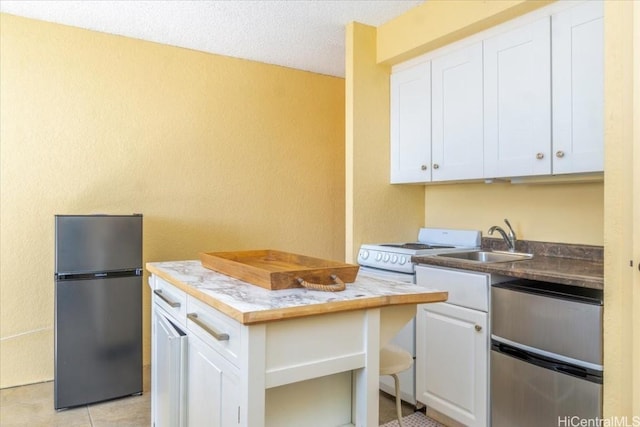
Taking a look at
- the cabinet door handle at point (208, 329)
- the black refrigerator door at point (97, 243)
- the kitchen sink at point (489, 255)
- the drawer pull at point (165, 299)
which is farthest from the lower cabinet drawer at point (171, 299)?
the kitchen sink at point (489, 255)

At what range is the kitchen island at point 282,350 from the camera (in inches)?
41.2

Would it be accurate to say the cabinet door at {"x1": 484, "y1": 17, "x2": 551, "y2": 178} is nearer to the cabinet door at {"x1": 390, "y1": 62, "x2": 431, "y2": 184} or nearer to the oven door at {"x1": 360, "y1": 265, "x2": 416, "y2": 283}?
the cabinet door at {"x1": 390, "y1": 62, "x2": 431, "y2": 184}

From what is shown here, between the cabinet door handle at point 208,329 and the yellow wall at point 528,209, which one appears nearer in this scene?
the cabinet door handle at point 208,329

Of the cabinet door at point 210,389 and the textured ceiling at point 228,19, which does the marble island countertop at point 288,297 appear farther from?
the textured ceiling at point 228,19

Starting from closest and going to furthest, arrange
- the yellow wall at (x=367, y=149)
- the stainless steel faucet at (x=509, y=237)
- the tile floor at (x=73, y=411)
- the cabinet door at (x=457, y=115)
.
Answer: the tile floor at (x=73, y=411) → the cabinet door at (x=457, y=115) → the stainless steel faucet at (x=509, y=237) → the yellow wall at (x=367, y=149)

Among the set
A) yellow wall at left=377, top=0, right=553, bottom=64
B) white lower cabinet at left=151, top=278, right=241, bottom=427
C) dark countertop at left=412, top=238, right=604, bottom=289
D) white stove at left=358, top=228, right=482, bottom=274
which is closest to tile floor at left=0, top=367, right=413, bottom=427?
white lower cabinet at left=151, top=278, right=241, bottom=427

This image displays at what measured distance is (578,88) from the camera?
6.34 ft

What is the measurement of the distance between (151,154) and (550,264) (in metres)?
2.73

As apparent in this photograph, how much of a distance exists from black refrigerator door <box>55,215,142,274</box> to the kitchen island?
1274 millimetres

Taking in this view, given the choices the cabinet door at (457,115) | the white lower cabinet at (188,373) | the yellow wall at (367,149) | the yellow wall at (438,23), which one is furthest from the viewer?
the yellow wall at (367,149)

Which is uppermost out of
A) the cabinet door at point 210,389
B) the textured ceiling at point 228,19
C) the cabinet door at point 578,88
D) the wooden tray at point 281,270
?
the textured ceiling at point 228,19

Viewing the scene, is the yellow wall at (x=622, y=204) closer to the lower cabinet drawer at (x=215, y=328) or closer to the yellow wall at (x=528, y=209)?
the yellow wall at (x=528, y=209)

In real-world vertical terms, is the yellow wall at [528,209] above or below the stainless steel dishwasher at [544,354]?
above

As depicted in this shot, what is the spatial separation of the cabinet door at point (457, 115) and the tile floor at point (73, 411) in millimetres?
1492
